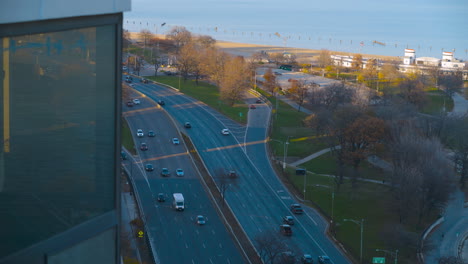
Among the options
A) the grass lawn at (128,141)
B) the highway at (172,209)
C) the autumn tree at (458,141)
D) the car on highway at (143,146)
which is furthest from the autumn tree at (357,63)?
the car on highway at (143,146)

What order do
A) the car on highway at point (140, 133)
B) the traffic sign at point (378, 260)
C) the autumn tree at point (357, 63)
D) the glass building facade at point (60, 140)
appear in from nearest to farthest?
the glass building facade at point (60, 140)
the traffic sign at point (378, 260)
the car on highway at point (140, 133)
the autumn tree at point (357, 63)

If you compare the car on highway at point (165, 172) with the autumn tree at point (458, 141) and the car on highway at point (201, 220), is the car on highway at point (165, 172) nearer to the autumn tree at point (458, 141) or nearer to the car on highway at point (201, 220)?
the car on highway at point (201, 220)

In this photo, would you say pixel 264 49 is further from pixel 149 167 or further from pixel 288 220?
pixel 288 220

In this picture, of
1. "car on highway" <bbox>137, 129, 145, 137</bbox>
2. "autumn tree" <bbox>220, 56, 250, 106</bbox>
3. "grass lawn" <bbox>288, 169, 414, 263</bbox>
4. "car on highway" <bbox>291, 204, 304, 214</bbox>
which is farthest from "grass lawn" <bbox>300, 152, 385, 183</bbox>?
"autumn tree" <bbox>220, 56, 250, 106</bbox>

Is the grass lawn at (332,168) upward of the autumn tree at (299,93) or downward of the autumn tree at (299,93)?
downward

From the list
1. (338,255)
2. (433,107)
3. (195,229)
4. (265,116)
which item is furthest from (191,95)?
(338,255)

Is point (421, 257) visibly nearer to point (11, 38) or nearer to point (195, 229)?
point (195, 229)

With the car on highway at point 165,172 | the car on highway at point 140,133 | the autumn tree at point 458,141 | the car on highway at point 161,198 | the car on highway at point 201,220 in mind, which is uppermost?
the autumn tree at point 458,141
